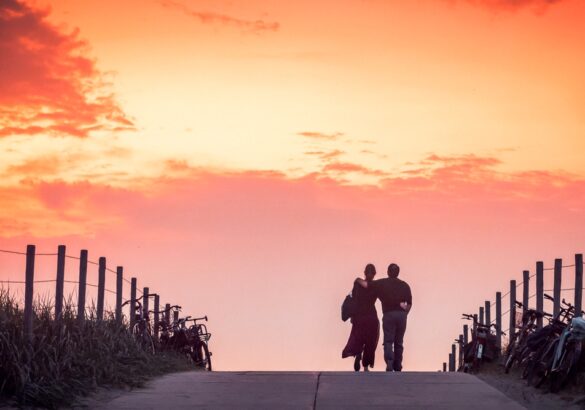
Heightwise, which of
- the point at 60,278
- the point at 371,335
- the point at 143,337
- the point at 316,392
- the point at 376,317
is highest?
the point at 60,278

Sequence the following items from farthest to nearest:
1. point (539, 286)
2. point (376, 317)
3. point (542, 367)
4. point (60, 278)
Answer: point (376, 317) → point (539, 286) → point (60, 278) → point (542, 367)

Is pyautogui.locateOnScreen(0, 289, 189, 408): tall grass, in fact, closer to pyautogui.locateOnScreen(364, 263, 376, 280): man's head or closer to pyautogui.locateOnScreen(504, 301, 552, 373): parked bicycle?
pyautogui.locateOnScreen(364, 263, 376, 280): man's head

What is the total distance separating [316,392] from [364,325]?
8157 millimetres

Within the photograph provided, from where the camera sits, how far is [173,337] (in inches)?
925

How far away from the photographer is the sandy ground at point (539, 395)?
48.0ft

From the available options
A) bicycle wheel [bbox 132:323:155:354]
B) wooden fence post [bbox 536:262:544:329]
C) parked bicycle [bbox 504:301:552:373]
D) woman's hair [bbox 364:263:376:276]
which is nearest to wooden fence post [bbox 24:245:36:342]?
bicycle wheel [bbox 132:323:155:354]

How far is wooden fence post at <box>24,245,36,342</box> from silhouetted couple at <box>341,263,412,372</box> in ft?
27.5

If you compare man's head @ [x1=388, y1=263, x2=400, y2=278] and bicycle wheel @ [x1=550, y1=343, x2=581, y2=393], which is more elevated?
man's head @ [x1=388, y1=263, x2=400, y2=278]

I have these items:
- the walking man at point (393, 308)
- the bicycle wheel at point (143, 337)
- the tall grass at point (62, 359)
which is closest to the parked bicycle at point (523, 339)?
the walking man at point (393, 308)

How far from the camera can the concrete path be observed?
14.3m

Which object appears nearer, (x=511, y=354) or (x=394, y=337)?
(x=511, y=354)

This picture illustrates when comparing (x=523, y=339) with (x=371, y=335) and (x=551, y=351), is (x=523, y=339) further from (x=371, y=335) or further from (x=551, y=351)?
(x=371, y=335)

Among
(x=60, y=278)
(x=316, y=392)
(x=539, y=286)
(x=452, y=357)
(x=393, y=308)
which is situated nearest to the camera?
(x=316, y=392)

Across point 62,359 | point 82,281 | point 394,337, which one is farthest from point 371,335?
point 62,359
